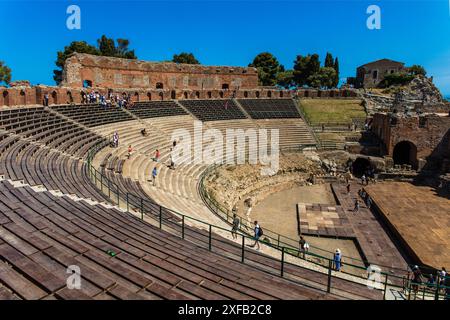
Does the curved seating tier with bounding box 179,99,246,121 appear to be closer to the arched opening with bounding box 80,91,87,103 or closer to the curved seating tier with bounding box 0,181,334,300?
the arched opening with bounding box 80,91,87,103

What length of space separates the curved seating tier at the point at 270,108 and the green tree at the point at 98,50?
26662 millimetres

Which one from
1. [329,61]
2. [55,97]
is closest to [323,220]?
[55,97]

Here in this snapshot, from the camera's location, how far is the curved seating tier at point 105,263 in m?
4.68

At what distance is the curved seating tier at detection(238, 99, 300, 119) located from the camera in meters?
35.8

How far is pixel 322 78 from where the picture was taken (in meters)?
58.2

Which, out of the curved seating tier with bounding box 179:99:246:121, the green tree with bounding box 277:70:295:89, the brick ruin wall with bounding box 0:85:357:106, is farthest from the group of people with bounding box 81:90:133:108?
the green tree with bounding box 277:70:295:89

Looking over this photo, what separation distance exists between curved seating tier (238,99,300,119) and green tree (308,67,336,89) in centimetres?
1900

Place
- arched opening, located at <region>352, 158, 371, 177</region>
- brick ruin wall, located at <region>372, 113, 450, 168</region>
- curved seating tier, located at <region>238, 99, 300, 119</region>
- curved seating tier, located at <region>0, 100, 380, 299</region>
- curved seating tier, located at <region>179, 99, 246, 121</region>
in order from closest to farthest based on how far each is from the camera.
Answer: curved seating tier, located at <region>0, 100, 380, 299</region> → brick ruin wall, located at <region>372, 113, 450, 168</region> → arched opening, located at <region>352, 158, 371, 177</region> → curved seating tier, located at <region>179, 99, 246, 121</region> → curved seating tier, located at <region>238, 99, 300, 119</region>

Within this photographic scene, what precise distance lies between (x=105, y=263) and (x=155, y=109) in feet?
85.6

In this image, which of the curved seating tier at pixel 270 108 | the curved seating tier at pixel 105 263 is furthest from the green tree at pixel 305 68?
the curved seating tier at pixel 105 263

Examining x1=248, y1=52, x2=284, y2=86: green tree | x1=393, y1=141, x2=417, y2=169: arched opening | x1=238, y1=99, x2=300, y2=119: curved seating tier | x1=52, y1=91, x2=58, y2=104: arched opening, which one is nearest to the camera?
x1=52, y1=91, x2=58, y2=104: arched opening

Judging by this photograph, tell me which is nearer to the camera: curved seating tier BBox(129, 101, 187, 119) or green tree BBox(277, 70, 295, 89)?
curved seating tier BBox(129, 101, 187, 119)
